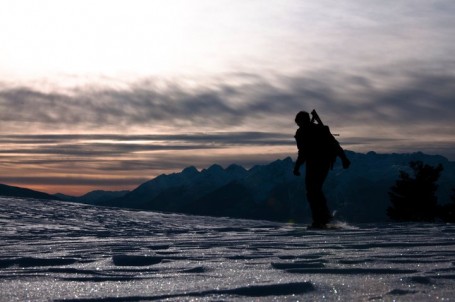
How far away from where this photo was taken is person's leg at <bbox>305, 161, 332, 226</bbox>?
40.5 feet

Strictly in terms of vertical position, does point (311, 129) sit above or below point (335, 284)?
above

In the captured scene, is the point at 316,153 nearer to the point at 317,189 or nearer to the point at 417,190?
the point at 317,189

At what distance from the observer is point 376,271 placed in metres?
4.61

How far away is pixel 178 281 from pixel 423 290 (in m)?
1.57

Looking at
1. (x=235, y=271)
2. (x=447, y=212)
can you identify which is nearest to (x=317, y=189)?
(x=235, y=271)

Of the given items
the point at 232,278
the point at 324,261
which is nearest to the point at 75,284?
the point at 232,278

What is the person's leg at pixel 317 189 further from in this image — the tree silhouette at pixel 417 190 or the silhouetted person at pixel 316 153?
the tree silhouette at pixel 417 190

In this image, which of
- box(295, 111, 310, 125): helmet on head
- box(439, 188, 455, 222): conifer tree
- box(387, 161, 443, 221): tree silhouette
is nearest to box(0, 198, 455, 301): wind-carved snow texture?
box(295, 111, 310, 125): helmet on head

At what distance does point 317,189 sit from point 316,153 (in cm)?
73

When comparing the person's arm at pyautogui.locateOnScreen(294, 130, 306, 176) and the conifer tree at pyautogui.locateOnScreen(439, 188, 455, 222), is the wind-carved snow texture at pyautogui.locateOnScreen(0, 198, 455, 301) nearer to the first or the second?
the person's arm at pyautogui.locateOnScreen(294, 130, 306, 176)

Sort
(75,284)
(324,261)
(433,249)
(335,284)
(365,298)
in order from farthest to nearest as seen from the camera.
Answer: (433,249) → (324,261) → (75,284) → (335,284) → (365,298)

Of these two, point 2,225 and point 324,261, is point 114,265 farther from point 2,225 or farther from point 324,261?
point 2,225

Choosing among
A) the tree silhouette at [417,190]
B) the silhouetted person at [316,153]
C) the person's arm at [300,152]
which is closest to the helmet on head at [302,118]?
the silhouetted person at [316,153]

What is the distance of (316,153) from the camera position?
12.2 m
